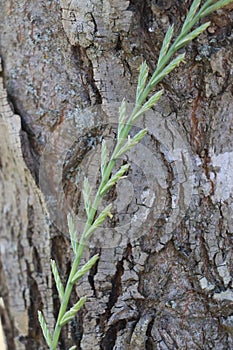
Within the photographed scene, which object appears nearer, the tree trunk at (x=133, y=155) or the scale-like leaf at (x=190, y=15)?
the scale-like leaf at (x=190, y=15)

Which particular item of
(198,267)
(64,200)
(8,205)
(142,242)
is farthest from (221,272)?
(8,205)

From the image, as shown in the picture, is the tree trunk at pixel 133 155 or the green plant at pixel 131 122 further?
the tree trunk at pixel 133 155

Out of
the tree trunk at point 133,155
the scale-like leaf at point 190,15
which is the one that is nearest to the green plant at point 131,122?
the scale-like leaf at point 190,15

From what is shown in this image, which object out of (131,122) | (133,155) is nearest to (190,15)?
(131,122)

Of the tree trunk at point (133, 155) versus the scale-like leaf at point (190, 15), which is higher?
the scale-like leaf at point (190, 15)

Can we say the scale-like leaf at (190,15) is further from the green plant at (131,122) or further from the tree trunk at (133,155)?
the tree trunk at (133,155)

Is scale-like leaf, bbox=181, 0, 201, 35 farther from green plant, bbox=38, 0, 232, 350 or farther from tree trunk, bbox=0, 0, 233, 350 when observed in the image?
tree trunk, bbox=0, 0, 233, 350

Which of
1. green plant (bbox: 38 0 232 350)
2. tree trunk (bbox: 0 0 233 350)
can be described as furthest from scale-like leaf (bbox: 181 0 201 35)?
tree trunk (bbox: 0 0 233 350)

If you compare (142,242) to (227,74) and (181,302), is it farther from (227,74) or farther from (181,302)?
(227,74)
